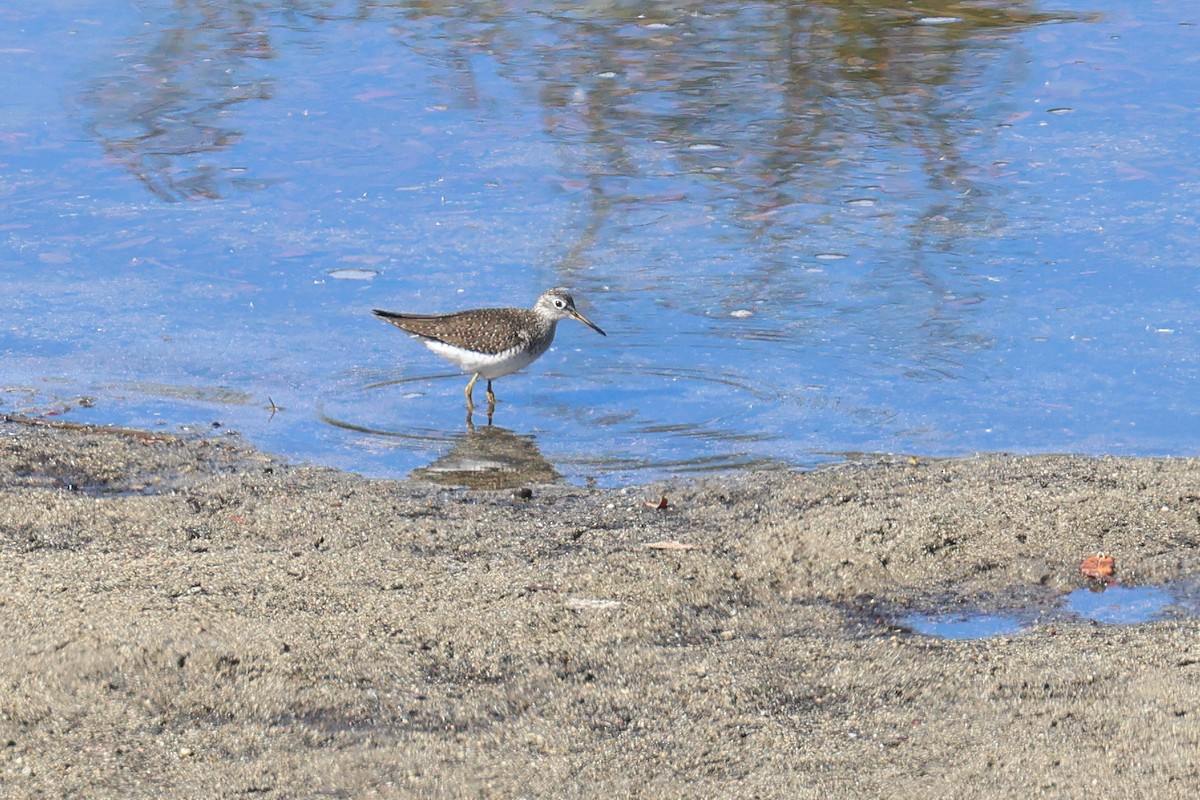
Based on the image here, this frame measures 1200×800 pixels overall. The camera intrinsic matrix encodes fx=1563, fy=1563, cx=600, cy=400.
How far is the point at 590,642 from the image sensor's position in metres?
4.47

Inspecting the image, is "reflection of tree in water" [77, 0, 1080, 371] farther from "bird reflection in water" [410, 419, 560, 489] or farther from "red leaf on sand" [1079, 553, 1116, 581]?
"red leaf on sand" [1079, 553, 1116, 581]

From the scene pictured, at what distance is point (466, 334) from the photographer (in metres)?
7.59

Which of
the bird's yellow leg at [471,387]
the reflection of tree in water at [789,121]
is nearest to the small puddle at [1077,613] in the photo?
the reflection of tree in water at [789,121]

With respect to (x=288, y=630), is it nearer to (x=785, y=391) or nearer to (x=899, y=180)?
(x=785, y=391)

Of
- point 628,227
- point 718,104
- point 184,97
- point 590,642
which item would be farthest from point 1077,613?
point 184,97

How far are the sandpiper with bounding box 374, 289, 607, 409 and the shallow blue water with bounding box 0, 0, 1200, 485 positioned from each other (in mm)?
228

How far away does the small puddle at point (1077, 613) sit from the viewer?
15.6 feet

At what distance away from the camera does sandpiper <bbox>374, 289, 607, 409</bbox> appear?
754 centimetres

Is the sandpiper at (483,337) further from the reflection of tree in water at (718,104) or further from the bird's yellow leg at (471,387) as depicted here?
the reflection of tree in water at (718,104)

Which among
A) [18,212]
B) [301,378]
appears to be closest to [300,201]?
[18,212]

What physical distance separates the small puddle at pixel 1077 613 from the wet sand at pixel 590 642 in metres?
0.08

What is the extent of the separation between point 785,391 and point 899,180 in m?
2.85

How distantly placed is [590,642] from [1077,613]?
60.9 inches

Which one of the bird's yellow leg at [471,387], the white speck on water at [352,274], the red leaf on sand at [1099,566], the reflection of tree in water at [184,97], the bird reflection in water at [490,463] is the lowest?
the bird's yellow leg at [471,387]
